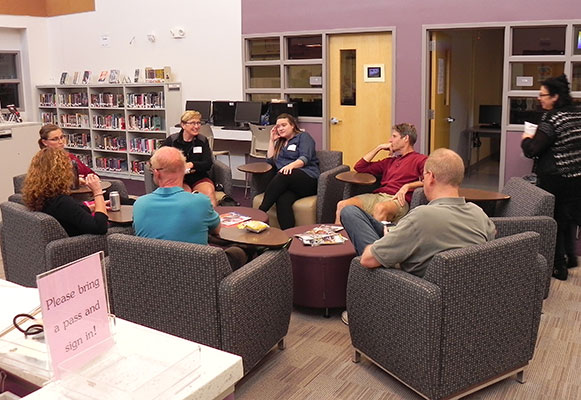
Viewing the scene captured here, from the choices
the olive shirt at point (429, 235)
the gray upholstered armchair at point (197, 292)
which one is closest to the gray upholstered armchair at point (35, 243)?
the gray upholstered armchair at point (197, 292)

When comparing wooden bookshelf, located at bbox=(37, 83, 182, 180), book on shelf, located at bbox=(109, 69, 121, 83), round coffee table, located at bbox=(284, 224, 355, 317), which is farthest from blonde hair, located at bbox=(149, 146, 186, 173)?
book on shelf, located at bbox=(109, 69, 121, 83)

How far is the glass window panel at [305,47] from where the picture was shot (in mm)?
7902

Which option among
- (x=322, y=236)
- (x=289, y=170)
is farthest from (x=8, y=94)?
(x=322, y=236)

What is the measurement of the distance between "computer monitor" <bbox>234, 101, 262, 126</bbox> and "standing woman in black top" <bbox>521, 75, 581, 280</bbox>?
4.11m

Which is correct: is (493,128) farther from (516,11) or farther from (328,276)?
(328,276)

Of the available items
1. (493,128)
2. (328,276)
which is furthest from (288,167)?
(493,128)

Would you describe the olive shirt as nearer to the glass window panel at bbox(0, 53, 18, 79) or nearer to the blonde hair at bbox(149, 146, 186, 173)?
the blonde hair at bbox(149, 146, 186, 173)

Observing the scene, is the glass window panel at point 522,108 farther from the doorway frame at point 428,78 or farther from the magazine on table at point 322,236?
the magazine on table at point 322,236

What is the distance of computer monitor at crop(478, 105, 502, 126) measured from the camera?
31.0ft

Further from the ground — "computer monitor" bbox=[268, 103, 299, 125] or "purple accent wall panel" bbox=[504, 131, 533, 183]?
"computer monitor" bbox=[268, 103, 299, 125]

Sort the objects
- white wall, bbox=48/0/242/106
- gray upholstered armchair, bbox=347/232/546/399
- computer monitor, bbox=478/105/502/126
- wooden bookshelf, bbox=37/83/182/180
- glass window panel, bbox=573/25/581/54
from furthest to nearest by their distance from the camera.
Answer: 1. computer monitor, bbox=478/105/502/126
2. wooden bookshelf, bbox=37/83/182/180
3. white wall, bbox=48/0/242/106
4. glass window panel, bbox=573/25/581/54
5. gray upholstered armchair, bbox=347/232/546/399

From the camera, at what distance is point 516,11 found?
6.41 m

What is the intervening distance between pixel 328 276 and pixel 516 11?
4.15 m

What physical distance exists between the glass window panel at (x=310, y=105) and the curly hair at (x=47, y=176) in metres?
4.75
